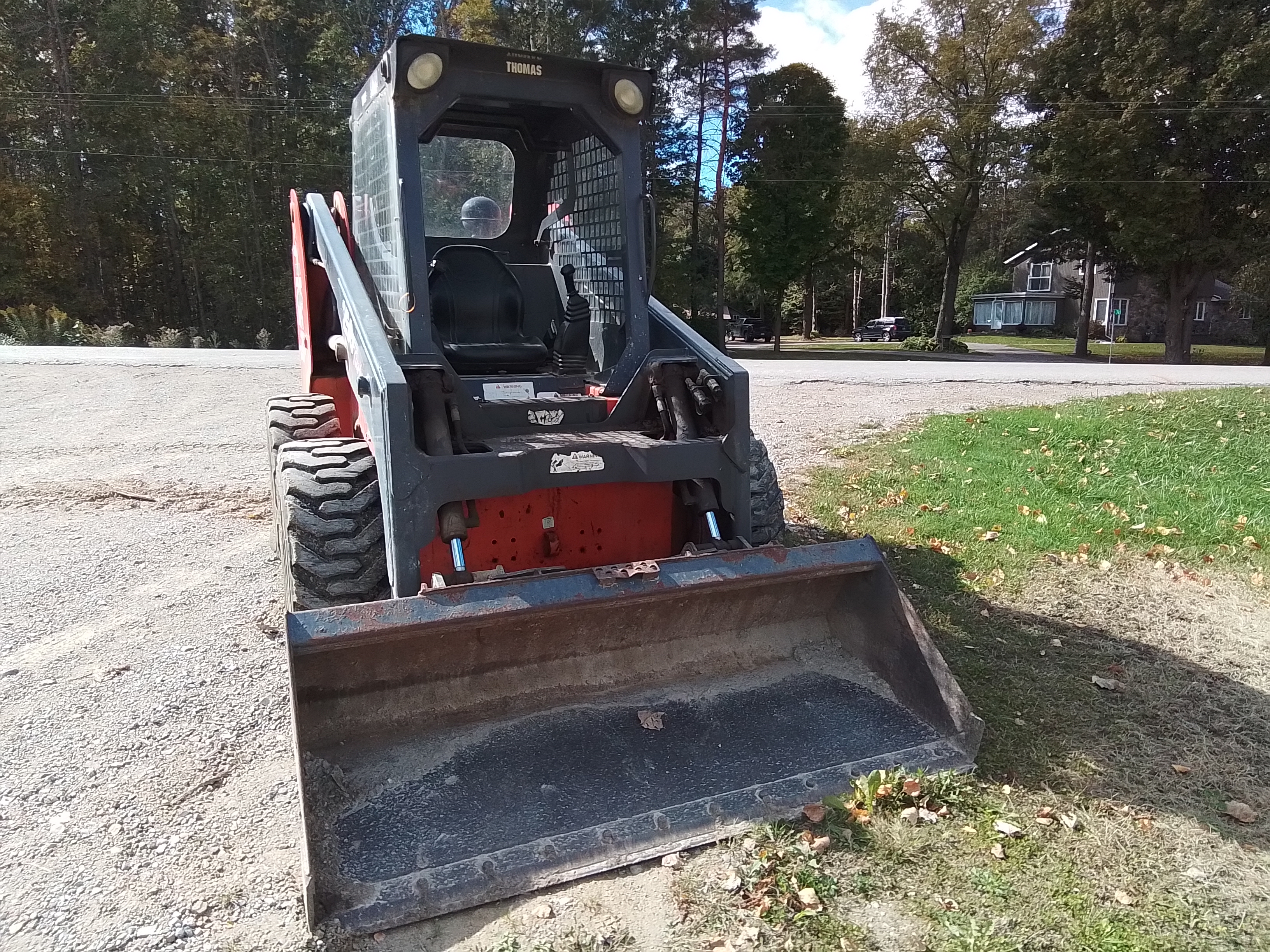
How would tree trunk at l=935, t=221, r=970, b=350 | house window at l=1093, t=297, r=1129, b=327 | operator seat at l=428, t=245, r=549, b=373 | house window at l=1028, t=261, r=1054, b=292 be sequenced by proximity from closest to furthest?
operator seat at l=428, t=245, r=549, b=373 → tree trunk at l=935, t=221, r=970, b=350 → house window at l=1093, t=297, r=1129, b=327 → house window at l=1028, t=261, r=1054, b=292

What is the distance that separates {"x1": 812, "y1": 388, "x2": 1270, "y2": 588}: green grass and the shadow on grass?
80 centimetres

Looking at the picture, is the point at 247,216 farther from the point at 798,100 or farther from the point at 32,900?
the point at 32,900

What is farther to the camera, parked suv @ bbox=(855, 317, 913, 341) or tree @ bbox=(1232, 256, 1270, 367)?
parked suv @ bbox=(855, 317, 913, 341)

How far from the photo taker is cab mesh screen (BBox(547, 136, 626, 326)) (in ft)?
14.8

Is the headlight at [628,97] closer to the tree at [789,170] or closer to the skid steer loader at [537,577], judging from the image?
the skid steer loader at [537,577]

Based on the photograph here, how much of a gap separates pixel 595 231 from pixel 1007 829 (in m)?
3.27

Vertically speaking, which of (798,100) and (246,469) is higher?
(798,100)

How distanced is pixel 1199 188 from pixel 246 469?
28.9 metres

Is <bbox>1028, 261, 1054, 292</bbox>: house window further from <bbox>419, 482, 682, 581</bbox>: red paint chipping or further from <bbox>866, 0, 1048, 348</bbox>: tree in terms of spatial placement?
<bbox>419, 482, 682, 581</bbox>: red paint chipping

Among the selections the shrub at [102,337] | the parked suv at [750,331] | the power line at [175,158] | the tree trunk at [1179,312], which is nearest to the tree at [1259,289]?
the tree trunk at [1179,312]

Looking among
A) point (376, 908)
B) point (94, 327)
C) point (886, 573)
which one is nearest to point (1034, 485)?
point (886, 573)

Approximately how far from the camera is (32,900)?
2.78 metres

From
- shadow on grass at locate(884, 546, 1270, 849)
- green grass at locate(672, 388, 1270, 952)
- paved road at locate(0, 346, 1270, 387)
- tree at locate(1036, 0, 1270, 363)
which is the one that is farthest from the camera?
tree at locate(1036, 0, 1270, 363)

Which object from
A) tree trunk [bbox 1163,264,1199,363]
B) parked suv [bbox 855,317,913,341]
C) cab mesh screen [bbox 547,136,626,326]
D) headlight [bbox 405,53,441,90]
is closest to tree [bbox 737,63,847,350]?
tree trunk [bbox 1163,264,1199,363]
